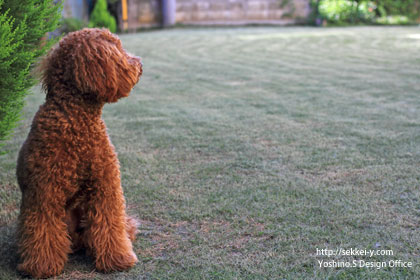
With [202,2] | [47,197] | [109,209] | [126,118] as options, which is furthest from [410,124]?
[202,2]

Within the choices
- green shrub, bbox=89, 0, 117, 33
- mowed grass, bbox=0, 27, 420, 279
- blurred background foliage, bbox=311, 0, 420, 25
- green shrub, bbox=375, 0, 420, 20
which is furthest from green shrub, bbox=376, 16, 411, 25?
green shrub, bbox=89, 0, 117, 33

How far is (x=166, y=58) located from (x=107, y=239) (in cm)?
839

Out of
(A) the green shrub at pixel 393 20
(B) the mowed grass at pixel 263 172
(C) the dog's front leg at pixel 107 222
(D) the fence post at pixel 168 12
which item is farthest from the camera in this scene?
(A) the green shrub at pixel 393 20

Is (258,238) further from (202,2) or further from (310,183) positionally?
(202,2)

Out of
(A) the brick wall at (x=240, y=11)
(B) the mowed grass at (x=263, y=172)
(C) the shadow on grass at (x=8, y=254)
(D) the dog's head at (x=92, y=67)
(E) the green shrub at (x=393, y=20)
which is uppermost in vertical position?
(A) the brick wall at (x=240, y=11)

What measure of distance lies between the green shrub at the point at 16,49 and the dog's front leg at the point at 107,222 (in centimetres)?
102

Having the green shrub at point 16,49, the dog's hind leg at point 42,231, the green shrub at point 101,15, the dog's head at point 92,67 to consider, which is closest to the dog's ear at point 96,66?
the dog's head at point 92,67

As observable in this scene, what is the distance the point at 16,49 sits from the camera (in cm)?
315

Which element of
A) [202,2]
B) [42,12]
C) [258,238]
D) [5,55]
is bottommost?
[258,238]

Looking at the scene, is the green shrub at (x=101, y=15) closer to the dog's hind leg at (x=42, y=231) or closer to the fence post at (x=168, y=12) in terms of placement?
the fence post at (x=168, y=12)

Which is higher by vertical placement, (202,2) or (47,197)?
(202,2)

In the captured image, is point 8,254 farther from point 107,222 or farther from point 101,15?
point 101,15

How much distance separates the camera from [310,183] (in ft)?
12.7

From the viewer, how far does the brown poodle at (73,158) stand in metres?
2.41
